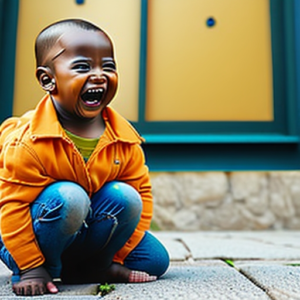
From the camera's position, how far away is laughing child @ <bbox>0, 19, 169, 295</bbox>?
43.3 inches

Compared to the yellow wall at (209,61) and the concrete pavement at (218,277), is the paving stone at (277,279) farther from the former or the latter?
the yellow wall at (209,61)

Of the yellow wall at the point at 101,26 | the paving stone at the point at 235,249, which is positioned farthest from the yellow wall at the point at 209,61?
the paving stone at the point at 235,249

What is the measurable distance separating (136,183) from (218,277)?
35cm

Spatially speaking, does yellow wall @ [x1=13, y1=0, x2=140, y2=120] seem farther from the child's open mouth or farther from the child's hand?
the child's hand

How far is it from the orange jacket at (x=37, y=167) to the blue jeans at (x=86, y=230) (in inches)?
1.0

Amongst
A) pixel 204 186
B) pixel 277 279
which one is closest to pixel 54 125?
pixel 277 279

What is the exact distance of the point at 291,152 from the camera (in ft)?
10.1

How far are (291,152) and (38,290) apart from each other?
2.38 metres

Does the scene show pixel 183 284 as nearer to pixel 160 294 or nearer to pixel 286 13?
pixel 160 294

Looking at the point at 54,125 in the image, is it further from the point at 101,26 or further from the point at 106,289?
the point at 101,26

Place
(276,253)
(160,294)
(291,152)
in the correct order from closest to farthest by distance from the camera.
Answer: (160,294)
(276,253)
(291,152)

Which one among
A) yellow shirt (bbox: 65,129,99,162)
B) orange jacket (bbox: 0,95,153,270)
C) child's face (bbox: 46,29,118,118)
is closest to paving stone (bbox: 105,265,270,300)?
orange jacket (bbox: 0,95,153,270)

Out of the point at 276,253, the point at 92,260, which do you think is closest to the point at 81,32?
the point at 92,260

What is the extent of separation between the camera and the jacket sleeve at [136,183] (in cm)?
126
